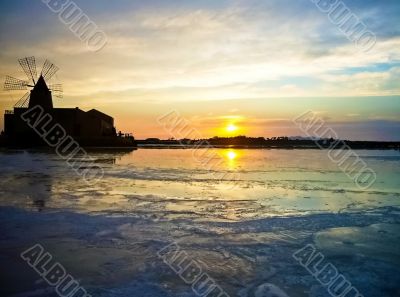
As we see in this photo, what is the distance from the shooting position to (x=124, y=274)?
5055mm

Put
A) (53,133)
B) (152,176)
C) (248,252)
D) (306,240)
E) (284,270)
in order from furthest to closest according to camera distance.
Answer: (53,133)
(152,176)
(306,240)
(248,252)
(284,270)

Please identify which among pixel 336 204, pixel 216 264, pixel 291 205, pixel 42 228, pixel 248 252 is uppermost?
pixel 336 204

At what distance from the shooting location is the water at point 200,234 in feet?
16.2

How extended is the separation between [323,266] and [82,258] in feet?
11.0

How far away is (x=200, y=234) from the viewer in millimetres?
7125

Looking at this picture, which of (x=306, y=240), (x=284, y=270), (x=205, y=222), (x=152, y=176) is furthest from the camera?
(x=152, y=176)

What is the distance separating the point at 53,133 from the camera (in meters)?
50.1

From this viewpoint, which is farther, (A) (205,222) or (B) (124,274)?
(A) (205,222)

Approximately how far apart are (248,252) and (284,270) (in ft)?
2.72

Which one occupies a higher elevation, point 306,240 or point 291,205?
point 291,205

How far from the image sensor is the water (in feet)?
16.2

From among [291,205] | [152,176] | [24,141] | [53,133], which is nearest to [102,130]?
[53,133]

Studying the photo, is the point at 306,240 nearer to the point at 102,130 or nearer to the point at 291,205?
the point at 291,205

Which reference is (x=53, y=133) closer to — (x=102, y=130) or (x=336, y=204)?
(x=102, y=130)
